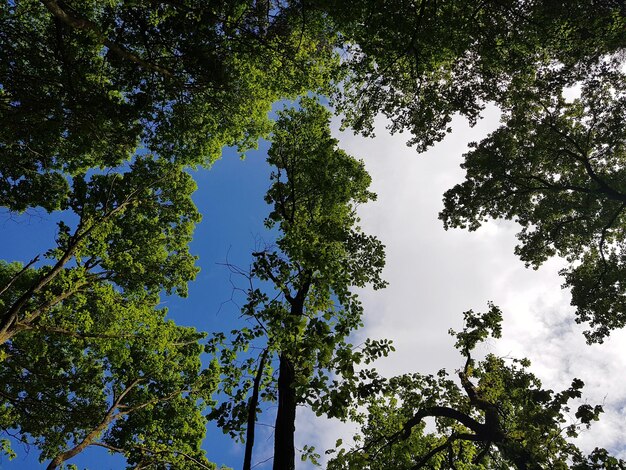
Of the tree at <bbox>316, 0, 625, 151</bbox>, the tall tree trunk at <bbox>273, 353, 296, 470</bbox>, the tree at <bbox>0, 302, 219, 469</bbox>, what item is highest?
the tree at <bbox>316, 0, 625, 151</bbox>

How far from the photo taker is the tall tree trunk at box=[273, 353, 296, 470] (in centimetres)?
530

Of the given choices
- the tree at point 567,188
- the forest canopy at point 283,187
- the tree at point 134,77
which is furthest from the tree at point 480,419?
the tree at point 134,77

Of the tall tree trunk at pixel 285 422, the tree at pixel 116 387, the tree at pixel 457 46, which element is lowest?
the tall tree trunk at pixel 285 422

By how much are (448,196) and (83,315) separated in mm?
13882

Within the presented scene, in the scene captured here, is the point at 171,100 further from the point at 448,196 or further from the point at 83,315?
the point at 448,196

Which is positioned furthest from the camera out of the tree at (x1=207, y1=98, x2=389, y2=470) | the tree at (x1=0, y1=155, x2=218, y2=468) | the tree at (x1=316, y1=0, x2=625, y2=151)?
the tree at (x1=0, y1=155, x2=218, y2=468)

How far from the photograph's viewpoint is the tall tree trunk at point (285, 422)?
5.30 m

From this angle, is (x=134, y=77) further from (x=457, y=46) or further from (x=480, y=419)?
(x=480, y=419)

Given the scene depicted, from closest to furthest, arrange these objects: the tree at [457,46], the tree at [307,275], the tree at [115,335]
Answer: the tree at [307,275] < the tree at [457,46] < the tree at [115,335]

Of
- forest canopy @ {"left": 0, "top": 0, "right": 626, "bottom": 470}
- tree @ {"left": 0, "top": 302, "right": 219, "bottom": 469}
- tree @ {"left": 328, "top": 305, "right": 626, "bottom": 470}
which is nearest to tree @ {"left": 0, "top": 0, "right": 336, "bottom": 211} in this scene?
forest canopy @ {"left": 0, "top": 0, "right": 626, "bottom": 470}

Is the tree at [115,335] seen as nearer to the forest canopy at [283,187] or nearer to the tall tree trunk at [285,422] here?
the forest canopy at [283,187]

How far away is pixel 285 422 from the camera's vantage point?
5609 mm

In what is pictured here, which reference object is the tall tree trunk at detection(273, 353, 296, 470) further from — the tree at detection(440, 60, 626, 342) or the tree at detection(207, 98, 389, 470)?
the tree at detection(440, 60, 626, 342)

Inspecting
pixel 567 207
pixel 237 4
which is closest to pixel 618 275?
pixel 567 207
